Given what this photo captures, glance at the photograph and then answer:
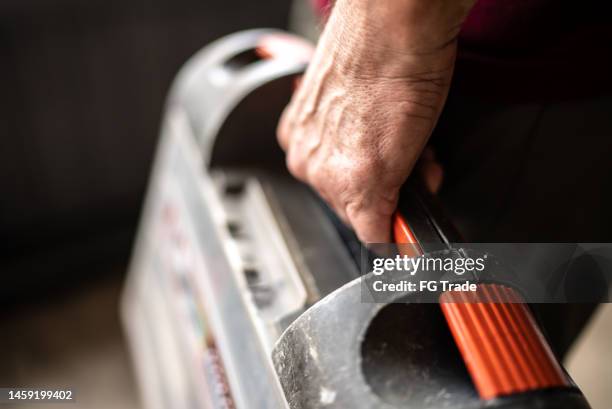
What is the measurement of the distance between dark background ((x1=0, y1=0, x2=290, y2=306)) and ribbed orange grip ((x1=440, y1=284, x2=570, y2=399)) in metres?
1.11

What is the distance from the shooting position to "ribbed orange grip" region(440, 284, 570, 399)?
0.40 metres

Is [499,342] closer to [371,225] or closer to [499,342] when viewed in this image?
[499,342]

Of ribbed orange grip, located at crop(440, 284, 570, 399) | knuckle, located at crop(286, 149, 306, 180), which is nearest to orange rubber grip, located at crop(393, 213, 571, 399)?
ribbed orange grip, located at crop(440, 284, 570, 399)

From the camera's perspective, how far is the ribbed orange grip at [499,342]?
0.40m

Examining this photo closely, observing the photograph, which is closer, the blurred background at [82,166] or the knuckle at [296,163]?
the knuckle at [296,163]

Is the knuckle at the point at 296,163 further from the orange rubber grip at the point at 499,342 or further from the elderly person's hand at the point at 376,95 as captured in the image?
the orange rubber grip at the point at 499,342

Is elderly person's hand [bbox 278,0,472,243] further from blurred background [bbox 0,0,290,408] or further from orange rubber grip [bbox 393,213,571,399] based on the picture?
blurred background [bbox 0,0,290,408]

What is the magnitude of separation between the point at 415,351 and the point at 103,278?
1281 mm

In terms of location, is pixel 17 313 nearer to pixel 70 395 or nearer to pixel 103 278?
pixel 103 278

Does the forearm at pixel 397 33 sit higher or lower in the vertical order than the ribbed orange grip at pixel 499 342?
higher

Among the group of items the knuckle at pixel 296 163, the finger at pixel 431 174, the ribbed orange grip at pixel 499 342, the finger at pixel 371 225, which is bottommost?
the ribbed orange grip at pixel 499 342

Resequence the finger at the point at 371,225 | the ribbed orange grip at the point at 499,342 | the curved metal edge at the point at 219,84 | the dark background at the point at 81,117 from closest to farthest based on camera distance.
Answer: the ribbed orange grip at the point at 499,342, the finger at the point at 371,225, the curved metal edge at the point at 219,84, the dark background at the point at 81,117

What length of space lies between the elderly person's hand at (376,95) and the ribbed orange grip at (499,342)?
0.14 m

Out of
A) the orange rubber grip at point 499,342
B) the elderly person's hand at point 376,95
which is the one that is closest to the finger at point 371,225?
the elderly person's hand at point 376,95
